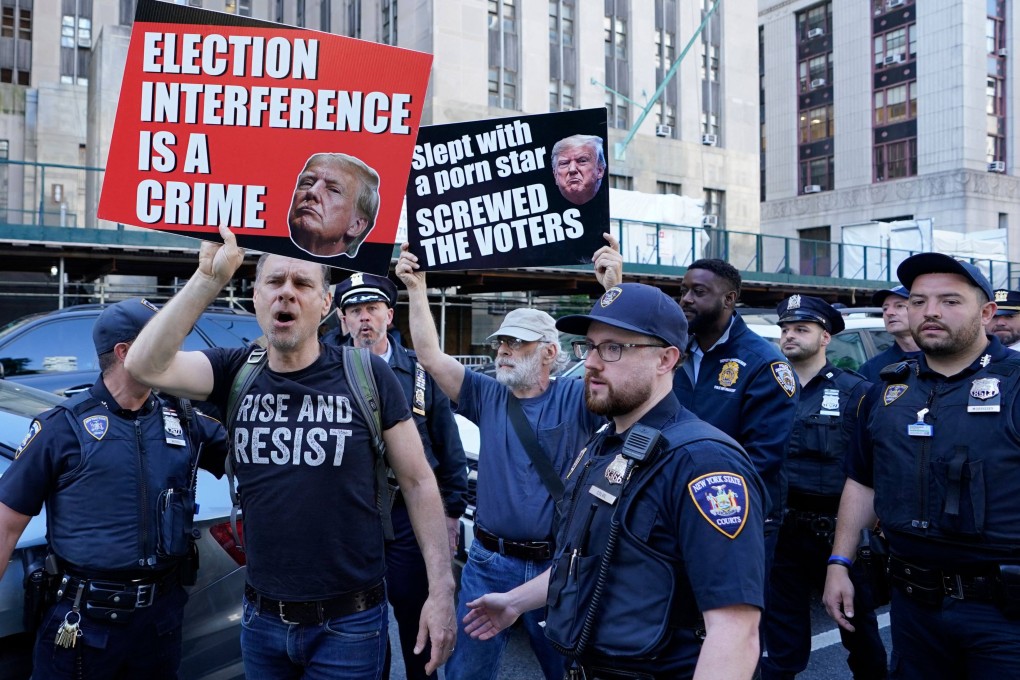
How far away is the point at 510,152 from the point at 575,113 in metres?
0.34

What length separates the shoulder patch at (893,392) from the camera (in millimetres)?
3336

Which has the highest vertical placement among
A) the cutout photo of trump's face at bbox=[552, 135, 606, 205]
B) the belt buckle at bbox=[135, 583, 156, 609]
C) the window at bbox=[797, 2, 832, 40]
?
the window at bbox=[797, 2, 832, 40]

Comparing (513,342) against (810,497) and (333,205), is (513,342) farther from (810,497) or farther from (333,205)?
(810,497)

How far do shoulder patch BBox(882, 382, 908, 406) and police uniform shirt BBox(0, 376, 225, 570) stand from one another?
110 inches

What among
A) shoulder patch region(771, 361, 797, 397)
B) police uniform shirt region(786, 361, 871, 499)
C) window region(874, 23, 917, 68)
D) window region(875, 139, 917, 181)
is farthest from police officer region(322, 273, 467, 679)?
window region(874, 23, 917, 68)

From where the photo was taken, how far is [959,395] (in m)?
3.12

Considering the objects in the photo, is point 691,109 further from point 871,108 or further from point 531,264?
point 531,264

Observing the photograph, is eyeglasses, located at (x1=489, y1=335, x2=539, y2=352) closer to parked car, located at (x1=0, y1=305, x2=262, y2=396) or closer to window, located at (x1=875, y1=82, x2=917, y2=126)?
parked car, located at (x1=0, y1=305, x2=262, y2=396)

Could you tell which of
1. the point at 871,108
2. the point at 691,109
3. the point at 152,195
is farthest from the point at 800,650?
the point at 871,108

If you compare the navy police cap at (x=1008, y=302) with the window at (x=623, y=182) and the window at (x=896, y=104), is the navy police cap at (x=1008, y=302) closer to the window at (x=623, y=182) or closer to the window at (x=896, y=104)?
the window at (x=623, y=182)

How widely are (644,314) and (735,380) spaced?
1.87 metres

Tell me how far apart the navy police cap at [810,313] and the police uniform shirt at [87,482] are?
3.81 meters

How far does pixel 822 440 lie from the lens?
485 cm

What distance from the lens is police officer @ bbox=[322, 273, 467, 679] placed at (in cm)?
404
